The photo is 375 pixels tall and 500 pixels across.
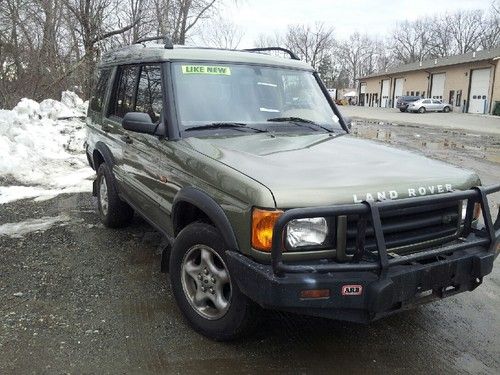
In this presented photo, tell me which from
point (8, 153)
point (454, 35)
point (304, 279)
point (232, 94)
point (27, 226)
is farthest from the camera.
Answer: point (454, 35)

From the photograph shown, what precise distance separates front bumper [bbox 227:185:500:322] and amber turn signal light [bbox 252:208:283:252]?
114 mm

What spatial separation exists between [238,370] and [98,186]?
3.71 m

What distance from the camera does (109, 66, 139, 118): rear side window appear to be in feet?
16.0

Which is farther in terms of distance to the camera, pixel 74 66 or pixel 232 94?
pixel 74 66

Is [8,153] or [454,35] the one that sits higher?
[454,35]

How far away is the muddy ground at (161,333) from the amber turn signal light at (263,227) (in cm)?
87

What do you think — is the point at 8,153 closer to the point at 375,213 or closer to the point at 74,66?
the point at 375,213

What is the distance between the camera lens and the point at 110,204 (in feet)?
18.3

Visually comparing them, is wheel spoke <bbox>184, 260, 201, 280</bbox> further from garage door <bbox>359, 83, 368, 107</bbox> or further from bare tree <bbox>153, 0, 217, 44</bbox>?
garage door <bbox>359, 83, 368, 107</bbox>

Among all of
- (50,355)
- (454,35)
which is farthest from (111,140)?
(454,35)

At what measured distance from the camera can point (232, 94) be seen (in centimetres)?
407

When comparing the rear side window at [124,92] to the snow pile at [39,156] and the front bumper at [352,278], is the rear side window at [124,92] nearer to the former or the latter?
the front bumper at [352,278]

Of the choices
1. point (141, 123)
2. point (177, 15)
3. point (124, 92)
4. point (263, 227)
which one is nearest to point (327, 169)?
point (263, 227)

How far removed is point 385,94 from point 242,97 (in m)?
68.8
